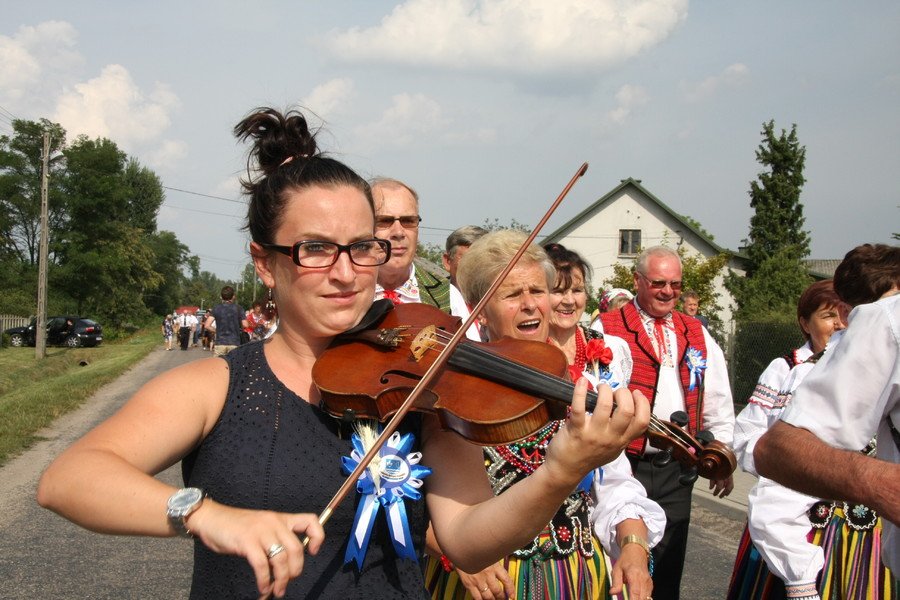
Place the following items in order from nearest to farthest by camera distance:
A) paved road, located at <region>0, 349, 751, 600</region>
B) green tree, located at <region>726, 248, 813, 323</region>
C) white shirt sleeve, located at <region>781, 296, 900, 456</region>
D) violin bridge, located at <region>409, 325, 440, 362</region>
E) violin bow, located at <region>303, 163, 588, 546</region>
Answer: violin bow, located at <region>303, 163, 588, 546</region>, white shirt sleeve, located at <region>781, 296, 900, 456</region>, violin bridge, located at <region>409, 325, 440, 362</region>, paved road, located at <region>0, 349, 751, 600</region>, green tree, located at <region>726, 248, 813, 323</region>

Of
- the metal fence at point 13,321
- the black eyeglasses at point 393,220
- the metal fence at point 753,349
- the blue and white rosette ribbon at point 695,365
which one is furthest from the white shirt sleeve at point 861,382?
the metal fence at point 13,321

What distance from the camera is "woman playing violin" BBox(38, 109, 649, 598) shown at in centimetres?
142

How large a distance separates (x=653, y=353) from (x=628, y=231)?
36.7 m

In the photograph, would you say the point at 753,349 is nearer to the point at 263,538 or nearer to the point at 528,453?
the point at 528,453

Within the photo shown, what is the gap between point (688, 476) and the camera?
1836mm

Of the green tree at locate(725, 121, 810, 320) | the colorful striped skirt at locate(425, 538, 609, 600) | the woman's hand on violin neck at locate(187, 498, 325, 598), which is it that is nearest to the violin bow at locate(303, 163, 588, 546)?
the woman's hand on violin neck at locate(187, 498, 325, 598)

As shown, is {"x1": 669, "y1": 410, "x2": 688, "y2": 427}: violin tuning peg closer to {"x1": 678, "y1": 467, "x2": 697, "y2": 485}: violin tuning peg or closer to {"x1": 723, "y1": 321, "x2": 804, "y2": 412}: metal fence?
{"x1": 678, "y1": 467, "x2": 697, "y2": 485}: violin tuning peg

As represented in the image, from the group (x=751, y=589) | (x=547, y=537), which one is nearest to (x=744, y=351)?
(x=751, y=589)

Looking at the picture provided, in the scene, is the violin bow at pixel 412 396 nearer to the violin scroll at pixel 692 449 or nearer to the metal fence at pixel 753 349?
the violin scroll at pixel 692 449

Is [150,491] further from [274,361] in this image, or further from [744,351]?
[744,351]

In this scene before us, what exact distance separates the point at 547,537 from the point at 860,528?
1.38 meters

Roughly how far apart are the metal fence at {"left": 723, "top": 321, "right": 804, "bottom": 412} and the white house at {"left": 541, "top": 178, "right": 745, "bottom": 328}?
2420cm

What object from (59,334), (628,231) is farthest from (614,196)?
(59,334)

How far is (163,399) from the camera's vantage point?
1621 millimetres
